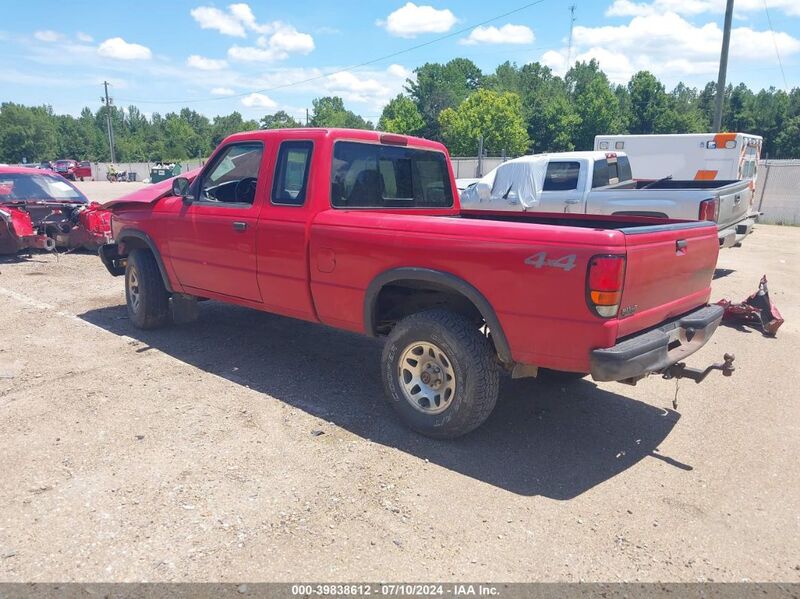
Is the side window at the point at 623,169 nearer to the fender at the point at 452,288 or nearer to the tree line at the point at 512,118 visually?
the fender at the point at 452,288

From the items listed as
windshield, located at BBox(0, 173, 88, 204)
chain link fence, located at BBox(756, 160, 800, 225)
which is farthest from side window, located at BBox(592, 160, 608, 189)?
chain link fence, located at BBox(756, 160, 800, 225)

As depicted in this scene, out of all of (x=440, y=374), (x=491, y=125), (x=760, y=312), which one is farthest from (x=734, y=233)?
(x=491, y=125)

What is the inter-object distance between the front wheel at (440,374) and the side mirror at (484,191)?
8.51 m

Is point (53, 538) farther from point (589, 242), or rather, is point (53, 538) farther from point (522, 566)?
point (589, 242)

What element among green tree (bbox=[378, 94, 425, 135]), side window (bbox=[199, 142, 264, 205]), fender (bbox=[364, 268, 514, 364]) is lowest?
fender (bbox=[364, 268, 514, 364])

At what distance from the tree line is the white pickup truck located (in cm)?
2648

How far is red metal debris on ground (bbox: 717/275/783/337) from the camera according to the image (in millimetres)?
6617

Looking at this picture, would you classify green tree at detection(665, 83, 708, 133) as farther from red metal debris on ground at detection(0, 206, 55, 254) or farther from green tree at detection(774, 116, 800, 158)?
red metal debris on ground at detection(0, 206, 55, 254)

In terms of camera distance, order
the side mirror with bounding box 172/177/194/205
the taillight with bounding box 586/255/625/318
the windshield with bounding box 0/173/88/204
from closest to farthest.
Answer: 1. the taillight with bounding box 586/255/625/318
2. the side mirror with bounding box 172/177/194/205
3. the windshield with bounding box 0/173/88/204

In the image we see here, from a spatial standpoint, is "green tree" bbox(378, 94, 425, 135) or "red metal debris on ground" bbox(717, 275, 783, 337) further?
"green tree" bbox(378, 94, 425, 135)

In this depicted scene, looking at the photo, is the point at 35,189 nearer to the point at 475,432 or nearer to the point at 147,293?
the point at 147,293

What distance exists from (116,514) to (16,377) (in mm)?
2739

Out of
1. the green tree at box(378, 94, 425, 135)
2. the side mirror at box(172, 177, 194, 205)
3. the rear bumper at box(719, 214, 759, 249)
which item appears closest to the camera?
the side mirror at box(172, 177, 194, 205)

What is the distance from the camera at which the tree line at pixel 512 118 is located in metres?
60.1
